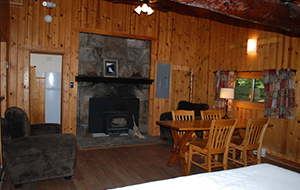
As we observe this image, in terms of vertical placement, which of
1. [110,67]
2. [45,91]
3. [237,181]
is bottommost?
[237,181]

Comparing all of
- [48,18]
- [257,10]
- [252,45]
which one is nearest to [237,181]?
[257,10]

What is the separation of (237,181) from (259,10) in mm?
1564

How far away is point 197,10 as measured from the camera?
6301mm

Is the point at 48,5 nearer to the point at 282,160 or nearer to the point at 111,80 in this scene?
the point at 111,80

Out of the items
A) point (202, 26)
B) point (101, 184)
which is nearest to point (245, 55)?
point (202, 26)

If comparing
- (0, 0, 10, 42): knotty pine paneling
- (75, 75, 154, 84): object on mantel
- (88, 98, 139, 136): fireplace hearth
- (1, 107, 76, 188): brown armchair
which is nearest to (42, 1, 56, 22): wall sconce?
(0, 0, 10, 42): knotty pine paneling

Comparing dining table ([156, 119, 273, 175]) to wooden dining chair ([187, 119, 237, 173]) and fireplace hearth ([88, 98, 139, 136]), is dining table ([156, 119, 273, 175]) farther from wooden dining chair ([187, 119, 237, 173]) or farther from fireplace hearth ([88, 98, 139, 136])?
fireplace hearth ([88, 98, 139, 136])

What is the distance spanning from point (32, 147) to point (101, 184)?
100 centimetres

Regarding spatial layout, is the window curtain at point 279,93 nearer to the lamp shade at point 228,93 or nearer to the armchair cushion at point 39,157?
the lamp shade at point 228,93

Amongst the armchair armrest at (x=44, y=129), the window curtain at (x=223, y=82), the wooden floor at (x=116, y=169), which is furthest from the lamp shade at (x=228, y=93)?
the armchair armrest at (x=44, y=129)

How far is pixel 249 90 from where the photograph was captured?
5.33 meters

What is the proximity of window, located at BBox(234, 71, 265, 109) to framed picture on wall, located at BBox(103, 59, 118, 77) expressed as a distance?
Answer: 3.03 metres

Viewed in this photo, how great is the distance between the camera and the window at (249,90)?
5054 millimetres

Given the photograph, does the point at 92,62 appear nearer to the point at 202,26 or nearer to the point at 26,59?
the point at 26,59
